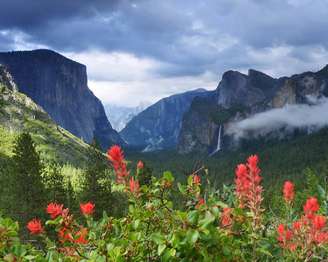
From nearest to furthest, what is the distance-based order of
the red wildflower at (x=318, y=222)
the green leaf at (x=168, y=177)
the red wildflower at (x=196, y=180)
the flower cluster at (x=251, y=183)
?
the red wildflower at (x=318, y=222) < the flower cluster at (x=251, y=183) < the green leaf at (x=168, y=177) < the red wildflower at (x=196, y=180)

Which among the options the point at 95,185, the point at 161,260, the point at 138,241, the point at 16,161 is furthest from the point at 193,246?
the point at 95,185

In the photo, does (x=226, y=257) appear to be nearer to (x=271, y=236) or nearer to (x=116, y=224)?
(x=271, y=236)

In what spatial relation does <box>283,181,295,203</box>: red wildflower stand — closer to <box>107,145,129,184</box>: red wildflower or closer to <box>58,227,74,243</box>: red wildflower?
<box>107,145,129,184</box>: red wildflower

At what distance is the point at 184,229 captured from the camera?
4648 millimetres

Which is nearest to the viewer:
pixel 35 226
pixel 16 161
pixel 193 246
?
pixel 193 246

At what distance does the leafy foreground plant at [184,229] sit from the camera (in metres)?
4.56

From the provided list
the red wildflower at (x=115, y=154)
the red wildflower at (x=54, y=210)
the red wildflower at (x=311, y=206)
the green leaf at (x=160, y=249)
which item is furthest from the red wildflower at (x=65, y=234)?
the red wildflower at (x=311, y=206)

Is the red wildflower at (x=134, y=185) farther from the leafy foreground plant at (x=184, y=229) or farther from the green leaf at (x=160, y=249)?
the green leaf at (x=160, y=249)

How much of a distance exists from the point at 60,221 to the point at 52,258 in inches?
15.3

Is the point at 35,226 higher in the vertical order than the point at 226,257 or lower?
higher

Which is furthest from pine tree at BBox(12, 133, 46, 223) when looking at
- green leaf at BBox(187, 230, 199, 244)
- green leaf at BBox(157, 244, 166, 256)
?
green leaf at BBox(187, 230, 199, 244)

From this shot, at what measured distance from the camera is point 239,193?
501cm

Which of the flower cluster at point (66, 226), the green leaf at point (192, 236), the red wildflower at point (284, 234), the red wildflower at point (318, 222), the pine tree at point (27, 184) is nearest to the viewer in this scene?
the red wildflower at point (318, 222)

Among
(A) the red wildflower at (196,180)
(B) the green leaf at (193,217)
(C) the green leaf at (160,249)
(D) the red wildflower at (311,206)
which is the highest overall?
(A) the red wildflower at (196,180)
